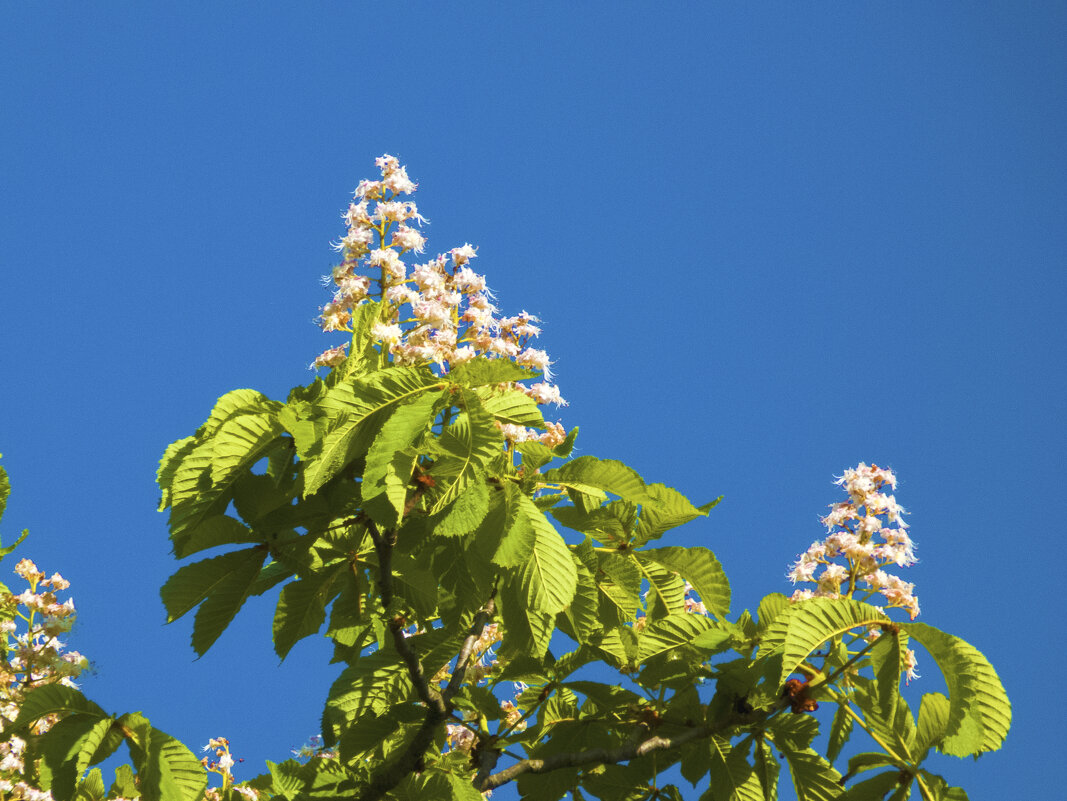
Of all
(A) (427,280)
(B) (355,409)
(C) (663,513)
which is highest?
(A) (427,280)

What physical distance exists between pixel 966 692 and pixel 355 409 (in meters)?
1.66

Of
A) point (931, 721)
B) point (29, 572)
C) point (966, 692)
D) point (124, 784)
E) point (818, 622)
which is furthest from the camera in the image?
point (29, 572)

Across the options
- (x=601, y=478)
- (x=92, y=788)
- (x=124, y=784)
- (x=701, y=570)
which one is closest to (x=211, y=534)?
(x=601, y=478)

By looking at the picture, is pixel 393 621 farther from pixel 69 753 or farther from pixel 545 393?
pixel 545 393

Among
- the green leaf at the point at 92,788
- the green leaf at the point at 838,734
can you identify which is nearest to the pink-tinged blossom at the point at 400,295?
the green leaf at the point at 838,734

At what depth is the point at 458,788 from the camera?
3.05 m

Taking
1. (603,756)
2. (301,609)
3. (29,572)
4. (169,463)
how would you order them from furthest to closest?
(29,572) → (603,756) → (301,609) → (169,463)

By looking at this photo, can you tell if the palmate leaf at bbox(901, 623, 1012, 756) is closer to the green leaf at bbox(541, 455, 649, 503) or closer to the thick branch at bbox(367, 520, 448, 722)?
the green leaf at bbox(541, 455, 649, 503)

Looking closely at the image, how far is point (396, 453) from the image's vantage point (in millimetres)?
2211

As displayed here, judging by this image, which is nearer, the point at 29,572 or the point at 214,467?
the point at 214,467

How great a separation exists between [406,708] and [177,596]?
976 mm

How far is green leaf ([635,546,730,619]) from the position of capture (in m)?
2.87

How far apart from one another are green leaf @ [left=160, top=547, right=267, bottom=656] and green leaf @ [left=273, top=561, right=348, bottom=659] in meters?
0.34

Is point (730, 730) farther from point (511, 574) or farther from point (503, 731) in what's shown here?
point (511, 574)
